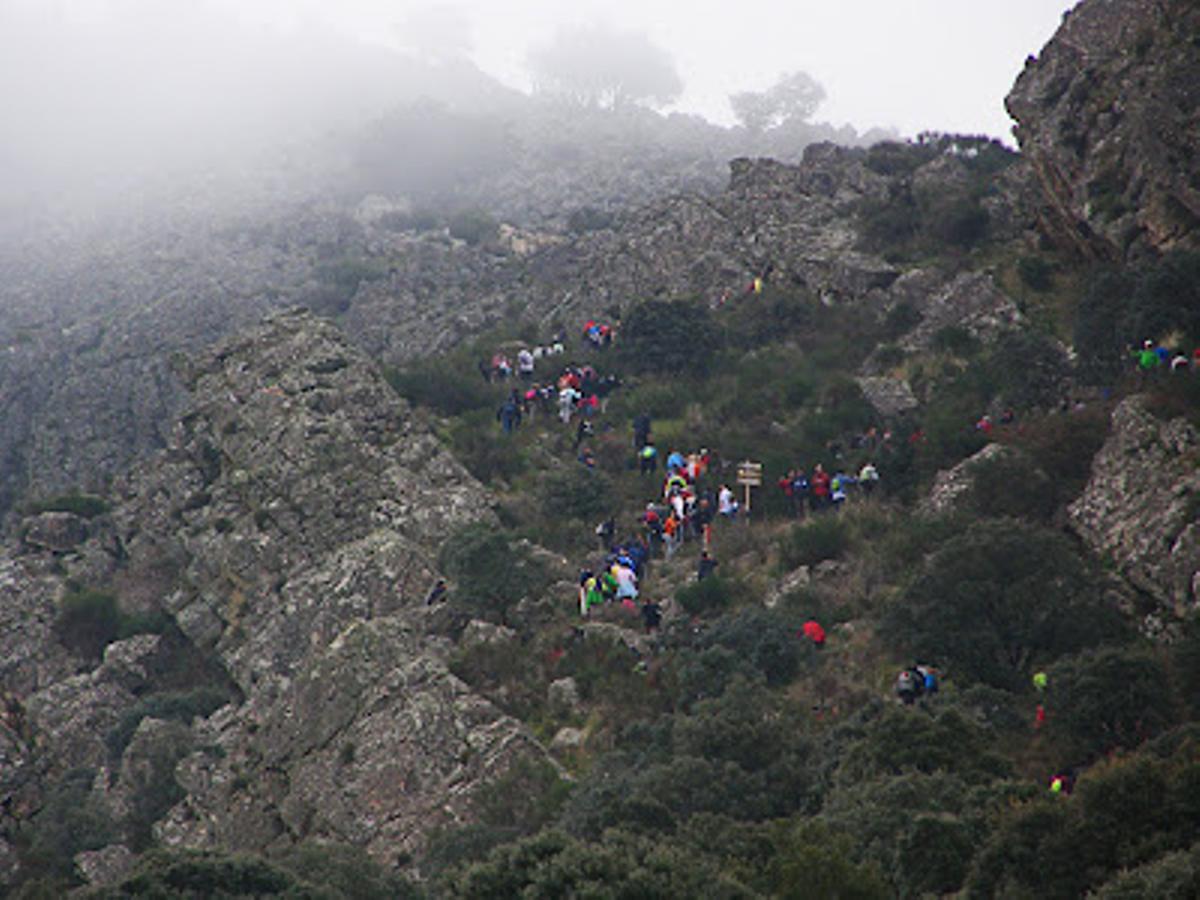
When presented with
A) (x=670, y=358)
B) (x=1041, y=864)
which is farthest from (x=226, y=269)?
(x=1041, y=864)

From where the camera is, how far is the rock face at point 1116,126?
4116cm

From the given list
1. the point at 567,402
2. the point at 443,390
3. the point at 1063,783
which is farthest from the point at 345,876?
the point at 443,390

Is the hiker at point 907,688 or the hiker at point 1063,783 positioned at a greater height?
the hiker at point 1063,783

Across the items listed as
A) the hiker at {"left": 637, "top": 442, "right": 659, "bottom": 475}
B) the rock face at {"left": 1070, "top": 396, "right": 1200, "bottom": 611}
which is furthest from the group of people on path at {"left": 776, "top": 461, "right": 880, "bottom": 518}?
the rock face at {"left": 1070, "top": 396, "right": 1200, "bottom": 611}

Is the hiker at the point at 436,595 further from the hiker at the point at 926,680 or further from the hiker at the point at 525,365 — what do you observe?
the hiker at the point at 525,365

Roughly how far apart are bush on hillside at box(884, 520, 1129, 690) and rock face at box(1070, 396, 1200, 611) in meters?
1.11

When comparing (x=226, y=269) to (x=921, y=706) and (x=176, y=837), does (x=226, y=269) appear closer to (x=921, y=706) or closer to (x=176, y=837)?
(x=176, y=837)

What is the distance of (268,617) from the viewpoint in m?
41.9

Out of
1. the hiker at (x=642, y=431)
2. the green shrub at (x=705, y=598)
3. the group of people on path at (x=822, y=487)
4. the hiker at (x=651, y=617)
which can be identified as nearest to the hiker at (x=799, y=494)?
the group of people on path at (x=822, y=487)

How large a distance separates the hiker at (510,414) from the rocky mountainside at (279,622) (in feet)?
10.2

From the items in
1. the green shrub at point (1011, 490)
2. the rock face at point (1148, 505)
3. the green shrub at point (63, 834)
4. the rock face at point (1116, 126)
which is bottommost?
the green shrub at point (63, 834)

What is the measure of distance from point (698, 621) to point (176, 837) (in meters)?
14.6

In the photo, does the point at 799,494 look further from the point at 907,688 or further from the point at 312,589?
the point at 312,589

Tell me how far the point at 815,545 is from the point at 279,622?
1658 centimetres
